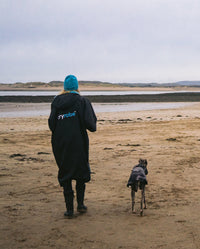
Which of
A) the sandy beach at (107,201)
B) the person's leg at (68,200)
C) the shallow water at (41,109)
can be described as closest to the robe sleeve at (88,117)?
the person's leg at (68,200)

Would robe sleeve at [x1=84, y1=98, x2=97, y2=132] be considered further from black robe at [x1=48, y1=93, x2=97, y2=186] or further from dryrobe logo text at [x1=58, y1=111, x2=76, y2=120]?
dryrobe logo text at [x1=58, y1=111, x2=76, y2=120]

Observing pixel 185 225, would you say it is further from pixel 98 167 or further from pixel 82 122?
pixel 98 167

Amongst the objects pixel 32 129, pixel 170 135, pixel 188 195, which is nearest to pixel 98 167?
pixel 188 195

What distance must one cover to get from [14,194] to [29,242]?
6.66ft

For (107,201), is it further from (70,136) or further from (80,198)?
(70,136)

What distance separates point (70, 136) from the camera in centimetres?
487

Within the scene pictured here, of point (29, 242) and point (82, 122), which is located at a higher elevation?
point (82, 122)

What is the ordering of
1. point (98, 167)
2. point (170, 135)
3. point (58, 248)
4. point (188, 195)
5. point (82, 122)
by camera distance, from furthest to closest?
point (170, 135) < point (98, 167) < point (188, 195) < point (82, 122) < point (58, 248)

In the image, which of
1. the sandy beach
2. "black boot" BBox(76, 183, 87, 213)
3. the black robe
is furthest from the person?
the sandy beach

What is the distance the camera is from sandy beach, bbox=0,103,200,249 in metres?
4.19

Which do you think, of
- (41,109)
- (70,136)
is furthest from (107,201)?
(41,109)

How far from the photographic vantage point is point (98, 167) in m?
8.04

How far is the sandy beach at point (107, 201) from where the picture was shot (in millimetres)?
4188

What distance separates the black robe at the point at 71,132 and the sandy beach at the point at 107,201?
2.20 feet
